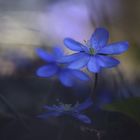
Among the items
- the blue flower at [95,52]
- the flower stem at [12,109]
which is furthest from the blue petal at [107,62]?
the flower stem at [12,109]

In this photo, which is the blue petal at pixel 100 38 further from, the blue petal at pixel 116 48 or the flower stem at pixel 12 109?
the flower stem at pixel 12 109

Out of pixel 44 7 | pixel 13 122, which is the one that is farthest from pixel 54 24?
pixel 13 122

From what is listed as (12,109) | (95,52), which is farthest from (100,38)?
(12,109)

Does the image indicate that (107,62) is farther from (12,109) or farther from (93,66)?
(12,109)

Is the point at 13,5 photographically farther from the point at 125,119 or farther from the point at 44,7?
the point at 125,119

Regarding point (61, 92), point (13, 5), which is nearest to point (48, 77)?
point (61, 92)

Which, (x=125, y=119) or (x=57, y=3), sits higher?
(x=57, y=3)
